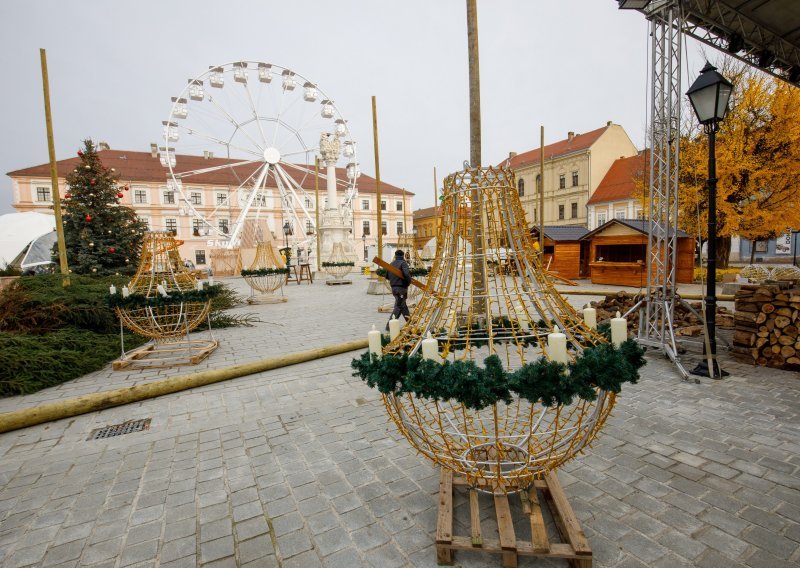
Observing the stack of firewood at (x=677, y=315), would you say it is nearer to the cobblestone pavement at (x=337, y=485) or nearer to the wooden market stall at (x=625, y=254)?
the cobblestone pavement at (x=337, y=485)

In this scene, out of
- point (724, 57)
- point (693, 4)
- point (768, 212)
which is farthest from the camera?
point (724, 57)

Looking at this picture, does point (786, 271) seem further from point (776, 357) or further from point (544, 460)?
point (544, 460)

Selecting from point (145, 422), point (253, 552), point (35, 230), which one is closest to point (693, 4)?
point (253, 552)

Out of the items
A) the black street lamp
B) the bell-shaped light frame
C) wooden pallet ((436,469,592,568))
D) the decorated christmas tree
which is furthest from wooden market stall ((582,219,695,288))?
the decorated christmas tree

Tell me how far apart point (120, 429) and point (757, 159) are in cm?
1966

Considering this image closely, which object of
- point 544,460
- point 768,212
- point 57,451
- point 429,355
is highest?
point 768,212

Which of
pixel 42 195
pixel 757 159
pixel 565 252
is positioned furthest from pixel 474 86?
pixel 42 195

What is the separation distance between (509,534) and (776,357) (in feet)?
18.4

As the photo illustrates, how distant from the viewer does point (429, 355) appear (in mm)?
1933

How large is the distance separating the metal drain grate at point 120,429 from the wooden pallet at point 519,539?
3.41m

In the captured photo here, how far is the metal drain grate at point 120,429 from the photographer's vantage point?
3.86m

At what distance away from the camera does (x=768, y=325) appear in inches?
211

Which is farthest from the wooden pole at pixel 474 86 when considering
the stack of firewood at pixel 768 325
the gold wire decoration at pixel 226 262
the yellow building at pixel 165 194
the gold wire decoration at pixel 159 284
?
the yellow building at pixel 165 194

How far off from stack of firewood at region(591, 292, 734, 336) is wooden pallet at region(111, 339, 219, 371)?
7.39 metres
